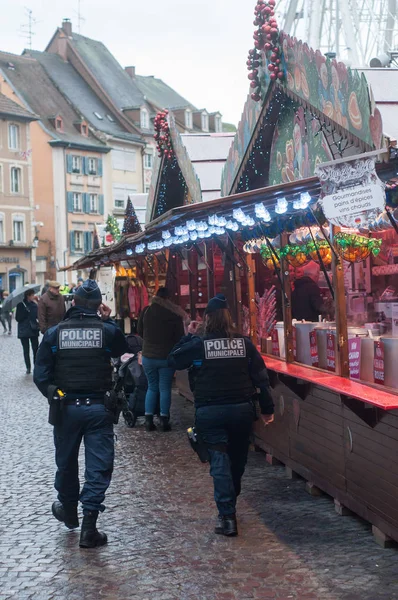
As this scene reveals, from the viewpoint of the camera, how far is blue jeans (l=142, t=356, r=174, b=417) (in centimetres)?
1185

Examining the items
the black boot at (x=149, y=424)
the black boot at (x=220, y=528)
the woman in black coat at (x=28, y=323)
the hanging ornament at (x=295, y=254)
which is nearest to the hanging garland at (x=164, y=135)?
the woman in black coat at (x=28, y=323)

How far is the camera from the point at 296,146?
11258 mm

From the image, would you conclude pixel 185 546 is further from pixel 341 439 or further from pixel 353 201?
pixel 353 201

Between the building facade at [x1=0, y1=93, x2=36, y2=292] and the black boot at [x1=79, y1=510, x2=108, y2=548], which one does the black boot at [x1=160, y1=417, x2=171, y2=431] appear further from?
the building facade at [x1=0, y1=93, x2=36, y2=292]

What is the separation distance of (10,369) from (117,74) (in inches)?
2114

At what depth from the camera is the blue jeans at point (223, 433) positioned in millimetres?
6875

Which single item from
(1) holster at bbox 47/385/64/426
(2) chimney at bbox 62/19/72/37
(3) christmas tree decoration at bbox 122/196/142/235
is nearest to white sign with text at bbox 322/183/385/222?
(1) holster at bbox 47/385/64/426

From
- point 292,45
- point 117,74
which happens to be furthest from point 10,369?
point 117,74

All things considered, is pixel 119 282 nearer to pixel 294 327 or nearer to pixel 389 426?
pixel 294 327

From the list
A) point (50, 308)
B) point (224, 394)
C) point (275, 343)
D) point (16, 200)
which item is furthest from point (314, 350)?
point (16, 200)

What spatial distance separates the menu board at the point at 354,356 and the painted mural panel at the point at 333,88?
1.53m

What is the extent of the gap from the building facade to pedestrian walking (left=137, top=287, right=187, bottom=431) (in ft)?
156

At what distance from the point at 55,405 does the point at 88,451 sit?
39 cm

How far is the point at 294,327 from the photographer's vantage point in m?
9.54
